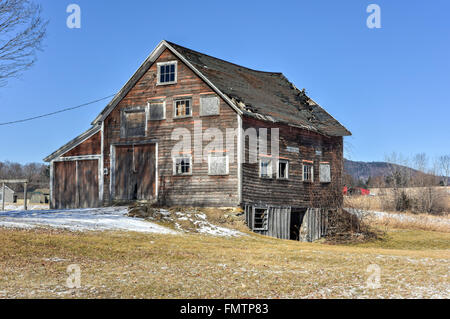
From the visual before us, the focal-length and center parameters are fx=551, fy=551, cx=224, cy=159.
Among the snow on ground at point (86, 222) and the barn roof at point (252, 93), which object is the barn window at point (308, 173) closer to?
the barn roof at point (252, 93)

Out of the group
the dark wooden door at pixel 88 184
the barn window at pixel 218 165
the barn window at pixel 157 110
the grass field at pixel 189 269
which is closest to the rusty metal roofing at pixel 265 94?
the barn window at pixel 218 165

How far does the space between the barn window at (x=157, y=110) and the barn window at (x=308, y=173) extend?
927 cm

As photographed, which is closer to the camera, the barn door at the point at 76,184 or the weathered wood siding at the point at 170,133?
the weathered wood siding at the point at 170,133

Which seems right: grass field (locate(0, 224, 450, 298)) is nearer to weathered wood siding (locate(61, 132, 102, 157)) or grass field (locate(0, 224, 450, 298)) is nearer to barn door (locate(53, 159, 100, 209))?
barn door (locate(53, 159, 100, 209))

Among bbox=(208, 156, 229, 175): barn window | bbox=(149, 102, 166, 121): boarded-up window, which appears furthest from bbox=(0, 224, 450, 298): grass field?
bbox=(149, 102, 166, 121): boarded-up window

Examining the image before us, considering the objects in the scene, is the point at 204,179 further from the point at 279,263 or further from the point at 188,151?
the point at 279,263

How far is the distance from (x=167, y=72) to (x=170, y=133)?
356 cm

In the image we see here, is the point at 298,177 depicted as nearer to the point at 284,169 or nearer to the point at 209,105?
the point at 284,169

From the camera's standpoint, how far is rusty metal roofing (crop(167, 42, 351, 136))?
101ft

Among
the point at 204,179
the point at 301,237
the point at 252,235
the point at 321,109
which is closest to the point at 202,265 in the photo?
the point at 252,235

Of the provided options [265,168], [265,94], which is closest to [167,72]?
[265,94]

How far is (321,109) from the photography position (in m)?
39.0

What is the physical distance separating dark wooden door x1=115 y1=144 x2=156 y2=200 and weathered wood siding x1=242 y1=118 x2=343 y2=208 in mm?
5685

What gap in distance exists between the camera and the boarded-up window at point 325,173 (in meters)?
35.0
